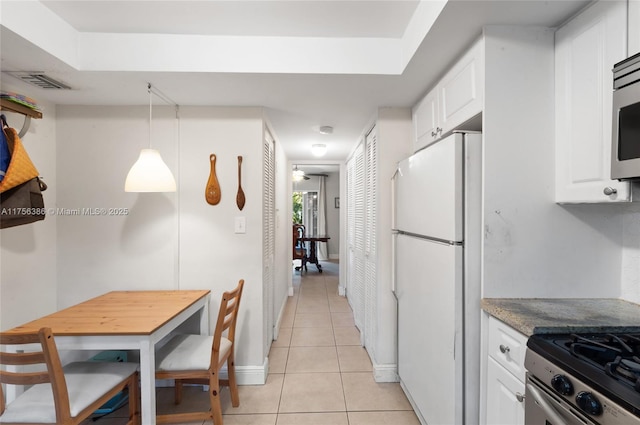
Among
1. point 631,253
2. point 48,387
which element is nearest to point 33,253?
point 48,387

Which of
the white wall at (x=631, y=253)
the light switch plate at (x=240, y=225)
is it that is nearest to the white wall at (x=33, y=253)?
the light switch plate at (x=240, y=225)

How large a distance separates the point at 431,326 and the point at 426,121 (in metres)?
1.33

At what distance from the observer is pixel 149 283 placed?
229 centimetres

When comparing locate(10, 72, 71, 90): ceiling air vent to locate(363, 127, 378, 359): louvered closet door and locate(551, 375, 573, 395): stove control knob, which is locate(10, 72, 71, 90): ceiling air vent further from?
locate(551, 375, 573, 395): stove control knob

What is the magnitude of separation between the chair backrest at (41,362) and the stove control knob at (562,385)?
189cm

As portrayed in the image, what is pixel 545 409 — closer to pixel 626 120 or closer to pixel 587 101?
pixel 626 120

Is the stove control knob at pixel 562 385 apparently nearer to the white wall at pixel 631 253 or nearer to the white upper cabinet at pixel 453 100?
the white wall at pixel 631 253

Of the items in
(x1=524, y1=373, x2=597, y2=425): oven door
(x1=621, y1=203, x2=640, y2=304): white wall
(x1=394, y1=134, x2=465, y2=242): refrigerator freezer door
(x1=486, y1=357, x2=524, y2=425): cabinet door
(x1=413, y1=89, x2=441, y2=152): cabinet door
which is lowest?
(x1=486, y1=357, x2=524, y2=425): cabinet door

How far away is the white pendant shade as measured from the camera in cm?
184

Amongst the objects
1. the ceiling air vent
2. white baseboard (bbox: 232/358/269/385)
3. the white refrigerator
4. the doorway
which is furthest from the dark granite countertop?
the doorway

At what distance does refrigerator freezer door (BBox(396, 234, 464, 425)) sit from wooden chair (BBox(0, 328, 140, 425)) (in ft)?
5.48

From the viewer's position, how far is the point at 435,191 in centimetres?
156

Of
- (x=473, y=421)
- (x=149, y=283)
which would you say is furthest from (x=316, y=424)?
(x=149, y=283)

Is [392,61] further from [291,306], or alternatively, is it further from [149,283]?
[291,306]
